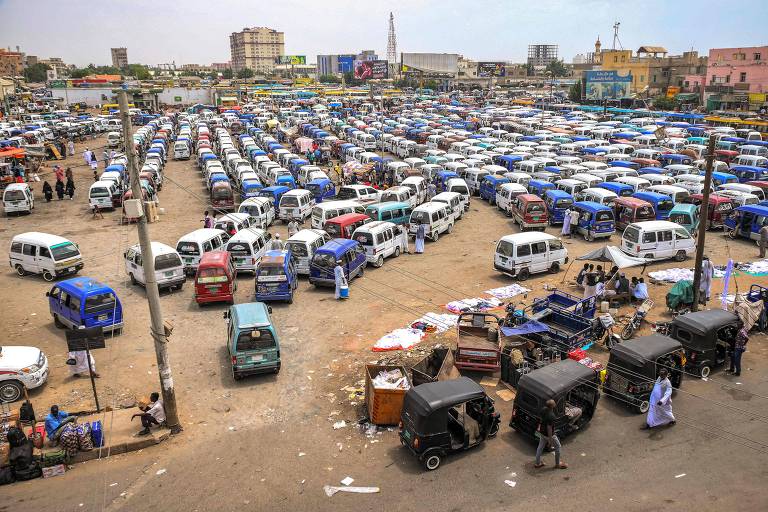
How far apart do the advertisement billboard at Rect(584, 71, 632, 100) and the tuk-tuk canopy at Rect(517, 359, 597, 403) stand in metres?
86.0

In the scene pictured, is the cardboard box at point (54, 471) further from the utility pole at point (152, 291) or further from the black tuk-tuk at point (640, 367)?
the black tuk-tuk at point (640, 367)

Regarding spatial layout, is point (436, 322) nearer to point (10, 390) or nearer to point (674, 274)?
point (674, 274)

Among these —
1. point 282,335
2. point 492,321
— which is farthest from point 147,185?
point 492,321

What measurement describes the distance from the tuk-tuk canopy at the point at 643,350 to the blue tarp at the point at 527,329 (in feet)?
7.18

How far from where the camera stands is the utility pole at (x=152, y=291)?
10.7 m

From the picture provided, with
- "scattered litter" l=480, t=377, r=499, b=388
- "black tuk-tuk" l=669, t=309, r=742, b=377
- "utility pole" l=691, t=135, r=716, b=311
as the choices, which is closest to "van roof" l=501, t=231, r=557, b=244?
"utility pole" l=691, t=135, r=716, b=311

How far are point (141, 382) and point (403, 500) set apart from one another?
7728 millimetres

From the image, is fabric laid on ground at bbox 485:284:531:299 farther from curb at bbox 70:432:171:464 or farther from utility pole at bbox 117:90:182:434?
curb at bbox 70:432:171:464

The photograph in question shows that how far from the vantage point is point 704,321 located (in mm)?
13734

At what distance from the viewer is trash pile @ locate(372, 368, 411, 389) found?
38.8ft

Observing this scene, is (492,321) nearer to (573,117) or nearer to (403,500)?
(403,500)

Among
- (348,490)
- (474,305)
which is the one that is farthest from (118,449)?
(474,305)

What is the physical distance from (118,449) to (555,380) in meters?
8.80

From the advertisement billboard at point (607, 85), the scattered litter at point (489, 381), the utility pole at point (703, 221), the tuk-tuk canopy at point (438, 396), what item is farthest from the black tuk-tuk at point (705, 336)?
the advertisement billboard at point (607, 85)
